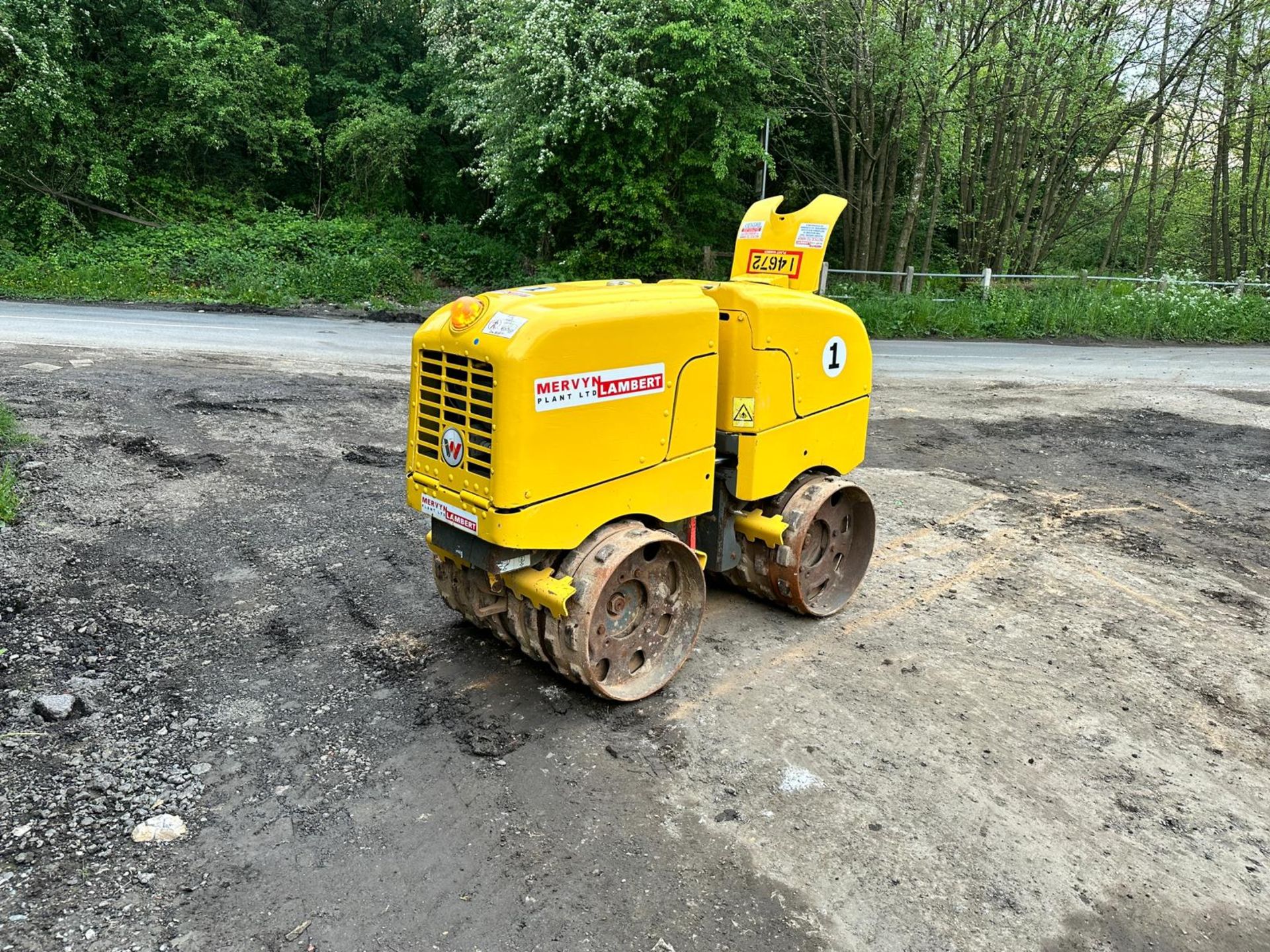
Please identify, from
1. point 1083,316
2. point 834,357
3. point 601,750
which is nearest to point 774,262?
point 834,357

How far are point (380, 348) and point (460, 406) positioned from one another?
10.4m

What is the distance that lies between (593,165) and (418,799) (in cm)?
1690

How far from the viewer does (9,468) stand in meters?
6.29

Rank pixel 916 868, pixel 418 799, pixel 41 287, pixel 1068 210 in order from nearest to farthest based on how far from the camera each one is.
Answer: pixel 916 868
pixel 418 799
pixel 41 287
pixel 1068 210

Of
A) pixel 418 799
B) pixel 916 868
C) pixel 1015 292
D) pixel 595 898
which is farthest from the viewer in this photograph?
pixel 1015 292

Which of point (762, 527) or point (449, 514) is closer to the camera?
point (449, 514)

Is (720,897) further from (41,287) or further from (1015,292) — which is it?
(41,287)

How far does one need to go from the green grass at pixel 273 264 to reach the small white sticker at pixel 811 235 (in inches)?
575

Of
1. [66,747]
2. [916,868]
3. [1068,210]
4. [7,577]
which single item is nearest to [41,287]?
[7,577]

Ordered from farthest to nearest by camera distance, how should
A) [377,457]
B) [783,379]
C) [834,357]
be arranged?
[377,457], [834,357], [783,379]

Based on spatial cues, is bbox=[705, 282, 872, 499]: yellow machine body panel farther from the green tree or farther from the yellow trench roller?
the green tree

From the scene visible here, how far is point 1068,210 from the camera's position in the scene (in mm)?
21406

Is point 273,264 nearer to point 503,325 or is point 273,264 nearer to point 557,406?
point 503,325

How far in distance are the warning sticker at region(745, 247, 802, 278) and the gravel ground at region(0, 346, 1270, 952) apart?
202 cm
